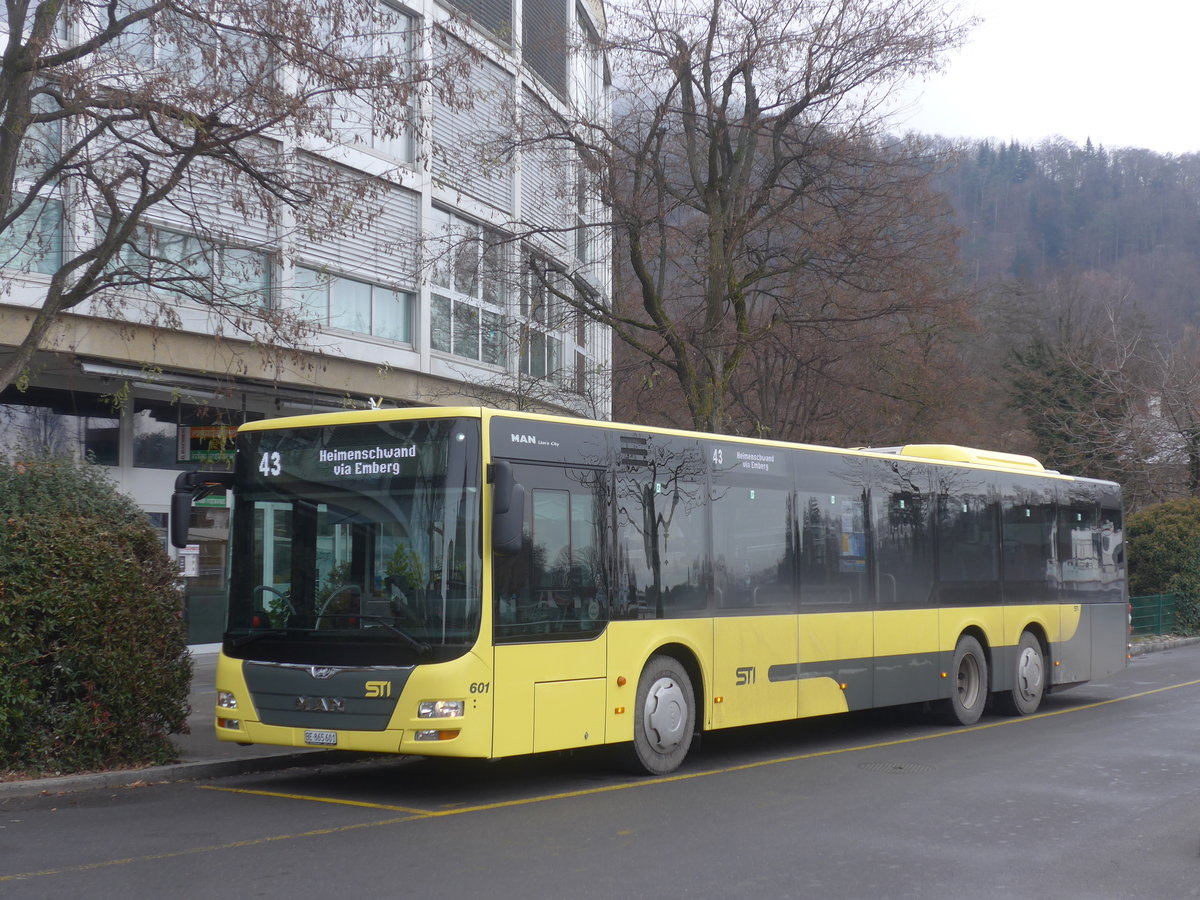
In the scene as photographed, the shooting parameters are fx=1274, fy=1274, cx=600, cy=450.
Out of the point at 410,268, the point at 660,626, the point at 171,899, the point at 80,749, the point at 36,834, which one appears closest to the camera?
the point at 171,899

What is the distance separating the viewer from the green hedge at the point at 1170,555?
31.5 meters

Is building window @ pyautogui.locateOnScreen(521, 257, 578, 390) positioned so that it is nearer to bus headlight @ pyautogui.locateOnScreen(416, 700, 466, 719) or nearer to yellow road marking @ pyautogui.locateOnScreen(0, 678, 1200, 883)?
yellow road marking @ pyautogui.locateOnScreen(0, 678, 1200, 883)

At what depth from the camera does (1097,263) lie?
63750mm

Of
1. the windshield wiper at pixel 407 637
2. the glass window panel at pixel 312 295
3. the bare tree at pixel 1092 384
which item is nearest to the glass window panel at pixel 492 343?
the glass window panel at pixel 312 295

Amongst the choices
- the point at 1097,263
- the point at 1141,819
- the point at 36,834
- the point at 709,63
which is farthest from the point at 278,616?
the point at 1097,263

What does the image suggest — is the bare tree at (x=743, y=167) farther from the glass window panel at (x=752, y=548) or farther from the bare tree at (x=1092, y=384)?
the bare tree at (x=1092, y=384)

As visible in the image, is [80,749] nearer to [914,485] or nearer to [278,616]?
[278,616]

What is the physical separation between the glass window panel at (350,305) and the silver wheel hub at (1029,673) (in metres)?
11.7

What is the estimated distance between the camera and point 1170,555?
104 feet

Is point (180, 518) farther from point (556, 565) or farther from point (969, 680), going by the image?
point (969, 680)

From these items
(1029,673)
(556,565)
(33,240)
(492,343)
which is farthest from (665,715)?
(492,343)

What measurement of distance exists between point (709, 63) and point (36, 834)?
49.3 feet

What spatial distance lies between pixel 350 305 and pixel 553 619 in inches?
500

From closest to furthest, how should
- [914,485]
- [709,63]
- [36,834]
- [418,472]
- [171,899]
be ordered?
[171,899] → [36,834] → [418,472] → [914,485] → [709,63]
